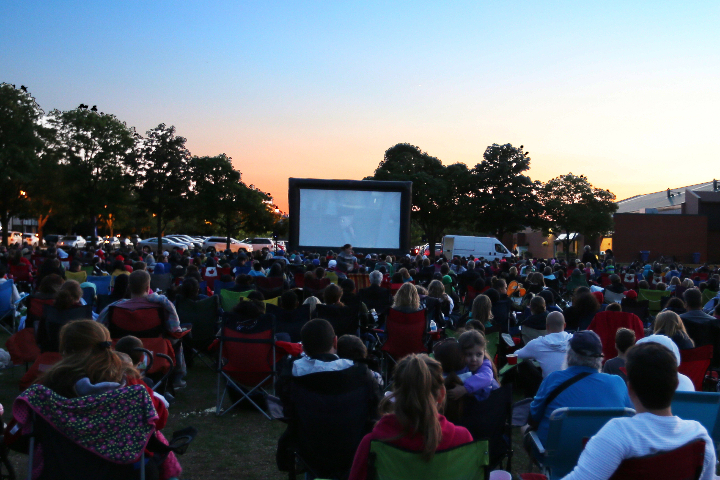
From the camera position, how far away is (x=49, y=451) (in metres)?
2.24

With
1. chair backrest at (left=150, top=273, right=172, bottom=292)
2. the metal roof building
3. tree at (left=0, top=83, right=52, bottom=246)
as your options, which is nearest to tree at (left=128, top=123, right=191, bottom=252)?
tree at (left=0, top=83, right=52, bottom=246)

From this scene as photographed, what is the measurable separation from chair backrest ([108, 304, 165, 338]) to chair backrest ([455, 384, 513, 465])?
8.47 ft

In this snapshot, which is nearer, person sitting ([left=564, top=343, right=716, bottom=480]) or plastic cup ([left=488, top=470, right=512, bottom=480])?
person sitting ([left=564, top=343, right=716, bottom=480])

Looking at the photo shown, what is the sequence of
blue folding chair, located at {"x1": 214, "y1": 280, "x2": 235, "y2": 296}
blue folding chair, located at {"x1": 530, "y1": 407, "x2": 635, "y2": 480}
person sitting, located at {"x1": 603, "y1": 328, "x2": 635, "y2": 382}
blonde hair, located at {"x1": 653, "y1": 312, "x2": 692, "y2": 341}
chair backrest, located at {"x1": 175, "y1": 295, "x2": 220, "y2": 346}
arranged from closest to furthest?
blue folding chair, located at {"x1": 530, "y1": 407, "x2": 635, "y2": 480} < person sitting, located at {"x1": 603, "y1": 328, "x2": 635, "y2": 382} < blonde hair, located at {"x1": 653, "y1": 312, "x2": 692, "y2": 341} < chair backrest, located at {"x1": 175, "y1": 295, "x2": 220, "y2": 346} < blue folding chair, located at {"x1": 214, "y1": 280, "x2": 235, "y2": 296}

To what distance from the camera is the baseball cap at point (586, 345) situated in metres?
2.87

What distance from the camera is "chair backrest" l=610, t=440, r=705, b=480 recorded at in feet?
5.78

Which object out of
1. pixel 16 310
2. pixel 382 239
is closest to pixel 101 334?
pixel 16 310

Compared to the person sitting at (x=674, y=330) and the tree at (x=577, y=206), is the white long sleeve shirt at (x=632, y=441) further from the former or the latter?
the tree at (x=577, y=206)

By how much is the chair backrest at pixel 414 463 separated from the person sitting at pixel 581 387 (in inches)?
39.1

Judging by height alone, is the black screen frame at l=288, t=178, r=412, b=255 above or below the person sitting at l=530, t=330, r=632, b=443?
above

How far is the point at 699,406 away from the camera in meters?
2.72

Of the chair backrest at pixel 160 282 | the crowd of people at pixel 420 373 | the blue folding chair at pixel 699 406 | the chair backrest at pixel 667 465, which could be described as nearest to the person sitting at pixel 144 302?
the crowd of people at pixel 420 373

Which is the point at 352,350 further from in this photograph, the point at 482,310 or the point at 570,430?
A: the point at 482,310

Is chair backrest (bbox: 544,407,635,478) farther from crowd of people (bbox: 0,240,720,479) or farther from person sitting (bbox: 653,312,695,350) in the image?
person sitting (bbox: 653,312,695,350)
